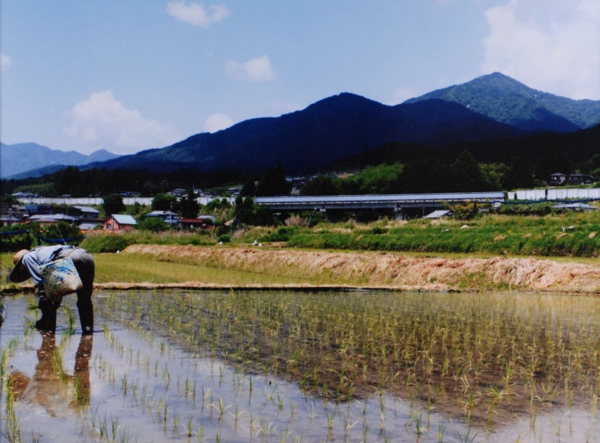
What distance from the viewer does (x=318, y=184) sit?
91688 mm

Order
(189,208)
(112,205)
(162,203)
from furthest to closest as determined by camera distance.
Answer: (112,205), (162,203), (189,208)

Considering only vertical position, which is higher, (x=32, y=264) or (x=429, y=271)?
(x=32, y=264)

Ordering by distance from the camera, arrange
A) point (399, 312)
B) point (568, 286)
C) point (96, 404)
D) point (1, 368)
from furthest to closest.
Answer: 1. point (568, 286)
2. point (399, 312)
3. point (1, 368)
4. point (96, 404)

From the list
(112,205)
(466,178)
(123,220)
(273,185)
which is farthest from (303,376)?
(112,205)

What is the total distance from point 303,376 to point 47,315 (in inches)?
178

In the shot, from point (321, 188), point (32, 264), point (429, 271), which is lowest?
point (429, 271)

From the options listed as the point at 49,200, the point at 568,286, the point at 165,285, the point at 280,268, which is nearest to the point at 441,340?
the point at 568,286

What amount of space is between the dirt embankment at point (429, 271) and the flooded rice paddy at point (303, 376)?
4.63 m

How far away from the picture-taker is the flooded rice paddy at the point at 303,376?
5.18 meters

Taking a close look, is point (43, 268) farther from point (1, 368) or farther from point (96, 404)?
point (96, 404)

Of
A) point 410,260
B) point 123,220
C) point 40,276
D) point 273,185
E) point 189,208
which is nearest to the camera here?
point 40,276

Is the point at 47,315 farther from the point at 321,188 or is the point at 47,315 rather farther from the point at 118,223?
the point at 321,188

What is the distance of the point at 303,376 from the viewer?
6828 mm

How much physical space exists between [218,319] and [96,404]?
522 centimetres
